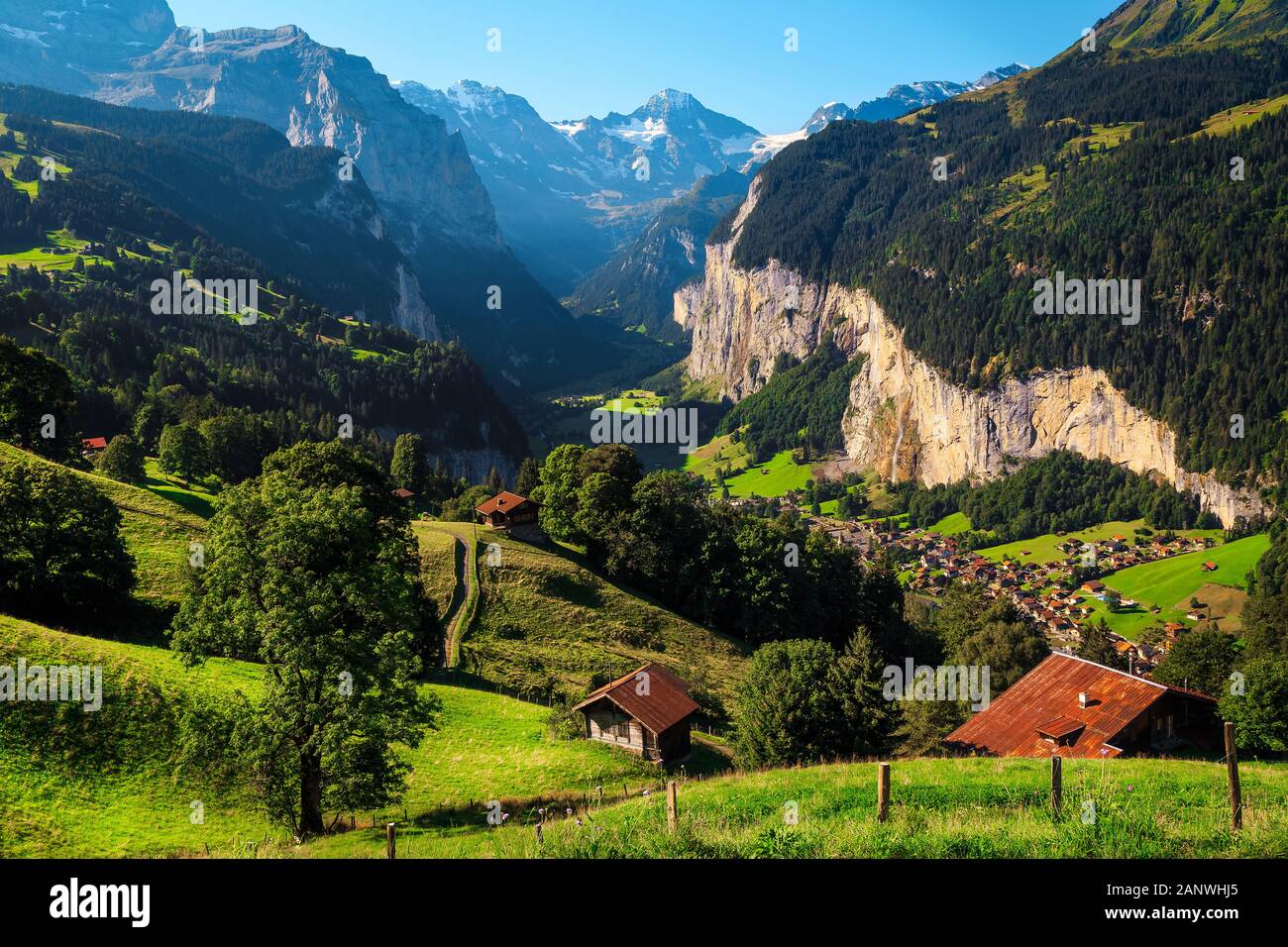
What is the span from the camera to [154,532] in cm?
5766

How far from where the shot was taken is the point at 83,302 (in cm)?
17300

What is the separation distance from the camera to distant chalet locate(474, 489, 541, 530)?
85375 mm

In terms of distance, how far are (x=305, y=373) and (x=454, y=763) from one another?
175 m

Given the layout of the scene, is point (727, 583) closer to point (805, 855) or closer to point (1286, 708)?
point (1286, 708)

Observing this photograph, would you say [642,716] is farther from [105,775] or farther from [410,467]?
[410,467]

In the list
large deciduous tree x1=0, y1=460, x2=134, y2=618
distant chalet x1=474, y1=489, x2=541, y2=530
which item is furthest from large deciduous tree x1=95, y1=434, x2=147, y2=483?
large deciduous tree x1=0, y1=460, x2=134, y2=618

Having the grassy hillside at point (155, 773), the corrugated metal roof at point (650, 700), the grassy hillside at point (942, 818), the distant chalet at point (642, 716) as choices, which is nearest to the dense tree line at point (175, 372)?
the grassy hillside at point (155, 773)

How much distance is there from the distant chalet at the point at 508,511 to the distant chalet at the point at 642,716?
134 ft

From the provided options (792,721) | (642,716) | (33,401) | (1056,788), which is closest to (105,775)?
(642,716)

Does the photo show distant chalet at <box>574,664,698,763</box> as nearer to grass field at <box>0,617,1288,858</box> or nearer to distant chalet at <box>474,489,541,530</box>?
grass field at <box>0,617,1288,858</box>

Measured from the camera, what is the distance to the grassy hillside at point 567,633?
5753 cm

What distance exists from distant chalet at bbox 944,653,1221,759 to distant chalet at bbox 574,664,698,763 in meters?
14.7
